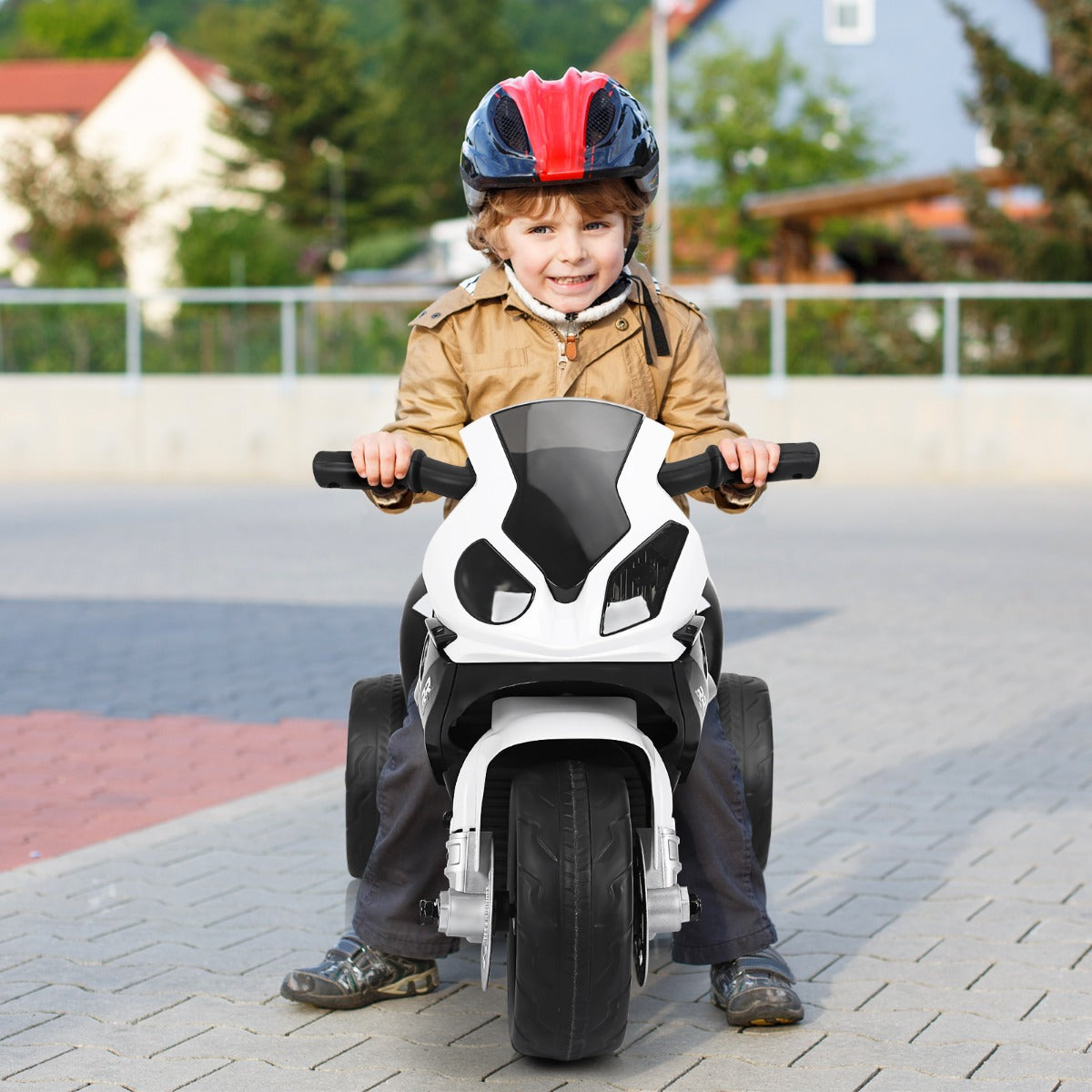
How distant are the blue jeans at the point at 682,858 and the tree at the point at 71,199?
4023 cm

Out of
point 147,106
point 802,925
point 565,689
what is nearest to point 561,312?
point 565,689

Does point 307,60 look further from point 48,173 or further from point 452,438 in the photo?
point 452,438

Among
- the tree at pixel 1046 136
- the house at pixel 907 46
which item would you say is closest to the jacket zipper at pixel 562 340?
the tree at pixel 1046 136

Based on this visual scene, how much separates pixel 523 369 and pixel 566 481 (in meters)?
0.53

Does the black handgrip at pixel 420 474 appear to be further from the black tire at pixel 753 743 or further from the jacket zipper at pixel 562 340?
the black tire at pixel 753 743

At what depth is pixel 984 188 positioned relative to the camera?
2334cm

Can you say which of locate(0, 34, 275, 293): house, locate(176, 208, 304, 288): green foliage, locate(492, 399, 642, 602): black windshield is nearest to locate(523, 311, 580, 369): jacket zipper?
locate(492, 399, 642, 602): black windshield

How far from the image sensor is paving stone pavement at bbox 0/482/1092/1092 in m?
3.32

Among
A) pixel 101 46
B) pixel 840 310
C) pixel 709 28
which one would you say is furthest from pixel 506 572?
pixel 101 46

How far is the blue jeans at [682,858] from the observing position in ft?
11.4

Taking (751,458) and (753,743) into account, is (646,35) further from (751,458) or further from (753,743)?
(751,458)

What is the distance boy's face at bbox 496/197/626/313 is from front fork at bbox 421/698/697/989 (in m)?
0.84

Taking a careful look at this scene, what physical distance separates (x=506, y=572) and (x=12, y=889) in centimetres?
208

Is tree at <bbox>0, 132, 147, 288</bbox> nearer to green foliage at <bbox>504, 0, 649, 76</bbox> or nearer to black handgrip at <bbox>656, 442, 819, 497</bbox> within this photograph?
black handgrip at <bbox>656, 442, 819, 497</bbox>
